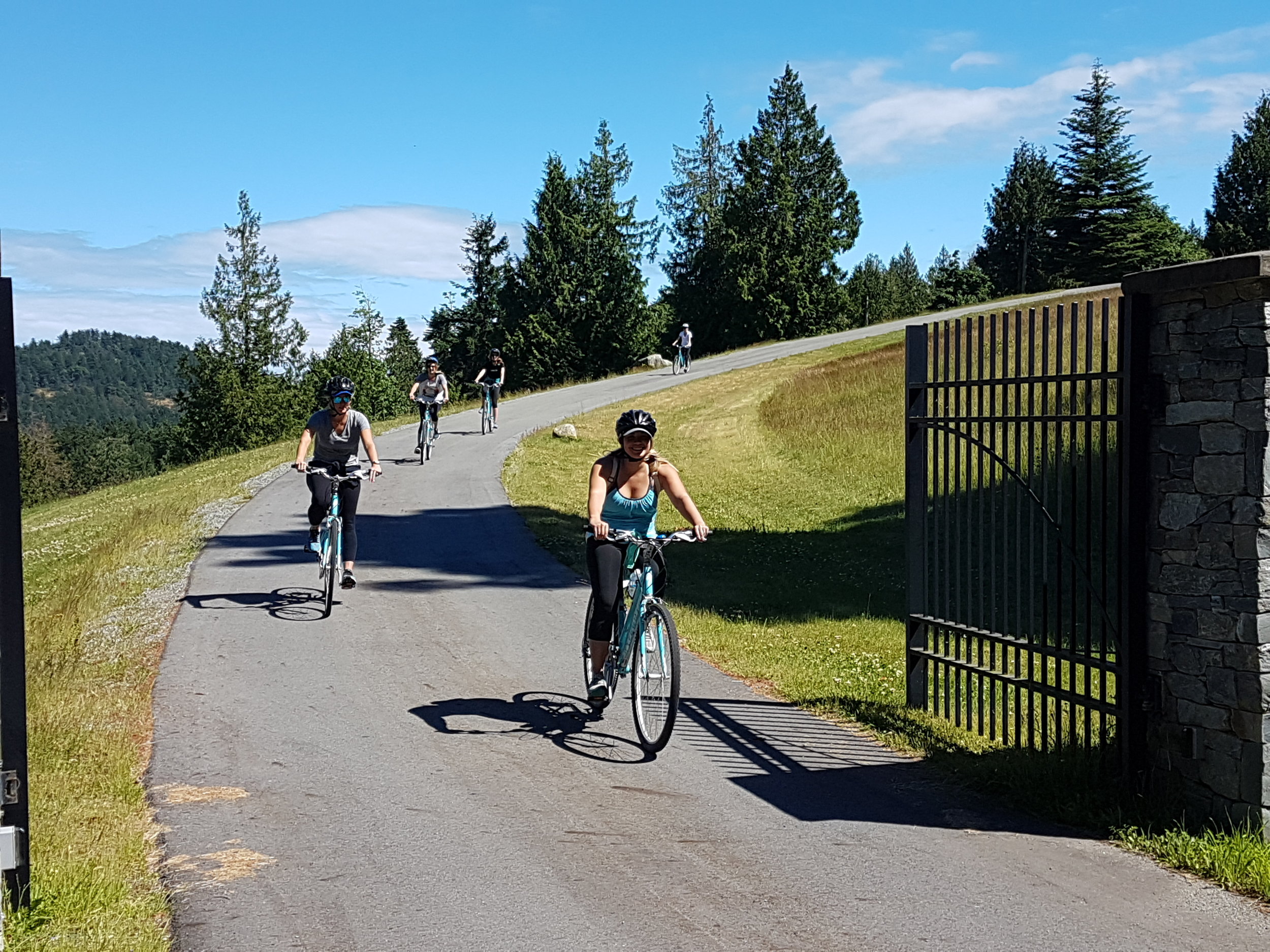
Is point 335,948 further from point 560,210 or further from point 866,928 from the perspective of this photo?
point 560,210

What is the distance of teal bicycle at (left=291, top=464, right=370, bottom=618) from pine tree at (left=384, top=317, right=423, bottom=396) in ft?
287

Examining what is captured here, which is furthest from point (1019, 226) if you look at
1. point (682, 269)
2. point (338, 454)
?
point (338, 454)

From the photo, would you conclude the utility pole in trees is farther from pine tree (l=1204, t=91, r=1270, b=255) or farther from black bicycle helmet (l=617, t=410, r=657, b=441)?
pine tree (l=1204, t=91, r=1270, b=255)

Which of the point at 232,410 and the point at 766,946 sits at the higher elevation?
the point at 232,410

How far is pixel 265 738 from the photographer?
23.8 ft

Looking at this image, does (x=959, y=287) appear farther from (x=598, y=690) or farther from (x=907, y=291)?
(x=598, y=690)

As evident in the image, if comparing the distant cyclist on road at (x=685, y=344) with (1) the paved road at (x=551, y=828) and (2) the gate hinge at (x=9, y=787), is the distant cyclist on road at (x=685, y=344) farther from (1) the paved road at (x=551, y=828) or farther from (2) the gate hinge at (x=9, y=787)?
(2) the gate hinge at (x=9, y=787)

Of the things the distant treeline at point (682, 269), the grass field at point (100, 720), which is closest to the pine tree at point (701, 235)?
the distant treeline at point (682, 269)

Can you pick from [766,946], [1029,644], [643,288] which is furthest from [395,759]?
[643,288]

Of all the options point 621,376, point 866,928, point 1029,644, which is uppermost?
point 621,376

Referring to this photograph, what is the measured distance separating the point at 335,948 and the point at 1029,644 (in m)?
4.40

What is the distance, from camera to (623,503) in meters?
7.43

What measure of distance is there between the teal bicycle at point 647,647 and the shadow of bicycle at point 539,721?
20 centimetres

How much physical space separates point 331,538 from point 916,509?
5625 millimetres
